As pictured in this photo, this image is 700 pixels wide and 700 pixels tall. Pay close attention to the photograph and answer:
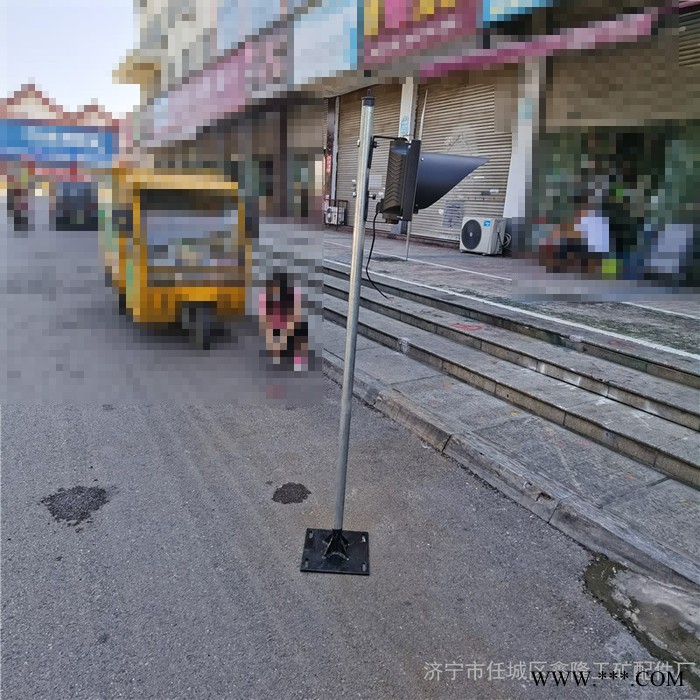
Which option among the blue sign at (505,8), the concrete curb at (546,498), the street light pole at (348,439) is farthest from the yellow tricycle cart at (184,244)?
the blue sign at (505,8)

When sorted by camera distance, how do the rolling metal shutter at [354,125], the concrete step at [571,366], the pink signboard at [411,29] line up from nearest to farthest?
1. the concrete step at [571,366]
2. the pink signboard at [411,29]
3. the rolling metal shutter at [354,125]

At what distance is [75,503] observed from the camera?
3.44 m

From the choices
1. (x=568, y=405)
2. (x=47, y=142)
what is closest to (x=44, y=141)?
(x=47, y=142)

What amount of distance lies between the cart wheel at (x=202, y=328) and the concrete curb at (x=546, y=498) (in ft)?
8.14

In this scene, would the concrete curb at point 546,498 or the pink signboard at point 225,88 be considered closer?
the concrete curb at point 546,498

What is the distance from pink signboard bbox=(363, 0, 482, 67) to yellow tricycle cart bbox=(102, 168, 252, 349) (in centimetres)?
733

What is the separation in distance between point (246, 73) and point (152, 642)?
14.7m

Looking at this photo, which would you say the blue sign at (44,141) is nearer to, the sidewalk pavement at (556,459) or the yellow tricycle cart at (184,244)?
the yellow tricycle cart at (184,244)

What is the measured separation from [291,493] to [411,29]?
11.6 meters

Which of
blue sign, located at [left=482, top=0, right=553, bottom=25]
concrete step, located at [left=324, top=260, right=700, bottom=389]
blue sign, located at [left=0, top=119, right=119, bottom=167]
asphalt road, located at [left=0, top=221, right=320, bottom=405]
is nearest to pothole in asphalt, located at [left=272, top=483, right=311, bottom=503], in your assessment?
asphalt road, located at [left=0, top=221, right=320, bottom=405]

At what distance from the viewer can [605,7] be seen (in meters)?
9.10

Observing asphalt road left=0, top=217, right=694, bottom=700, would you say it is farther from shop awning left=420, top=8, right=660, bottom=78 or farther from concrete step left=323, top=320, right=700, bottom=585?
shop awning left=420, top=8, right=660, bottom=78

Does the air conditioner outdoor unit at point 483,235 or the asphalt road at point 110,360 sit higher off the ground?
the air conditioner outdoor unit at point 483,235

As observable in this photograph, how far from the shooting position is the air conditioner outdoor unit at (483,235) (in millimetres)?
12617
